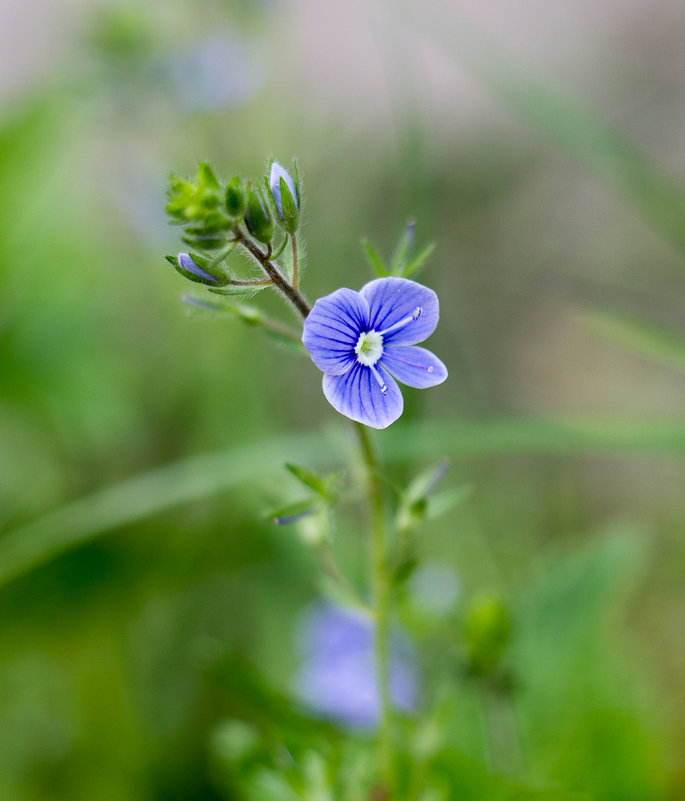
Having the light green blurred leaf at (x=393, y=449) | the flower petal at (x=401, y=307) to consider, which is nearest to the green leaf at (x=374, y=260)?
the flower petal at (x=401, y=307)

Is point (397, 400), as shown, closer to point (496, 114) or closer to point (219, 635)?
point (219, 635)

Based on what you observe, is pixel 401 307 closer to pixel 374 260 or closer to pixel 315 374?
pixel 374 260

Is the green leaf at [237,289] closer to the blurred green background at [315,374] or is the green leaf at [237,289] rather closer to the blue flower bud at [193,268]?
the blue flower bud at [193,268]

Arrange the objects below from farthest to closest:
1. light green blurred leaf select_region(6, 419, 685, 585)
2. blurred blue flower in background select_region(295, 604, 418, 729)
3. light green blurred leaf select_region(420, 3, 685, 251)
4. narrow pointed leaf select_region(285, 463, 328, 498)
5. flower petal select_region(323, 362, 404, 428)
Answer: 1. light green blurred leaf select_region(420, 3, 685, 251)
2. blurred blue flower in background select_region(295, 604, 418, 729)
3. light green blurred leaf select_region(6, 419, 685, 585)
4. narrow pointed leaf select_region(285, 463, 328, 498)
5. flower petal select_region(323, 362, 404, 428)

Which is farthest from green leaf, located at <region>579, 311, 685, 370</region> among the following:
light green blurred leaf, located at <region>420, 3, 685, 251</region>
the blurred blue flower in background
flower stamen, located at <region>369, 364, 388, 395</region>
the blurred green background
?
flower stamen, located at <region>369, 364, 388, 395</region>

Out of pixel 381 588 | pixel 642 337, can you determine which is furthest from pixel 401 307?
pixel 642 337

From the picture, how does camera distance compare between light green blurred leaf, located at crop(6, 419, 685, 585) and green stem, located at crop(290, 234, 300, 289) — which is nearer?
green stem, located at crop(290, 234, 300, 289)

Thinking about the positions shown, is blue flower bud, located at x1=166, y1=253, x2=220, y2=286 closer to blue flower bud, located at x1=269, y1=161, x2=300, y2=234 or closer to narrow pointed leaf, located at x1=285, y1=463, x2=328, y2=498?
blue flower bud, located at x1=269, y1=161, x2=300, y2=234

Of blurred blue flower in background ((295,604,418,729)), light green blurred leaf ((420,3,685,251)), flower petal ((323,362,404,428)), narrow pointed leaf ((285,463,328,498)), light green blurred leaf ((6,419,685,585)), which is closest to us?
flower petal ((323,362,404,428))
